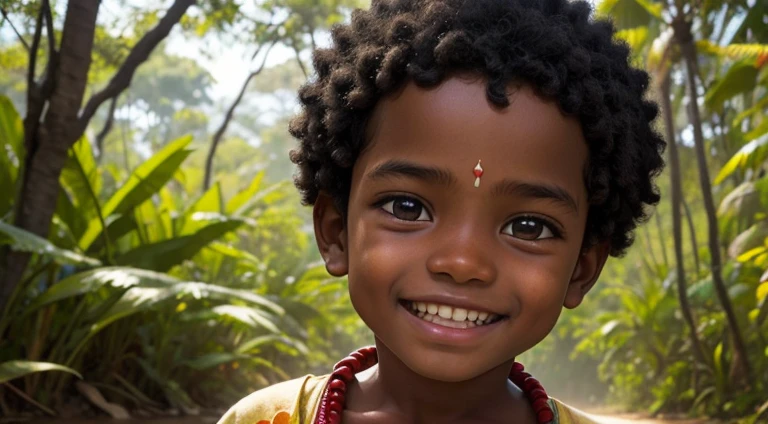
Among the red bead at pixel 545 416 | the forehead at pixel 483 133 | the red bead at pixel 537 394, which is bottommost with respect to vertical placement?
the red bead at pixel 545 416

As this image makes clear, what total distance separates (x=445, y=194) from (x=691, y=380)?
8811 millimetres

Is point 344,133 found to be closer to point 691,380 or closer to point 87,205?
point 87,205

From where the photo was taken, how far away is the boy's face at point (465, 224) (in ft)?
4.54

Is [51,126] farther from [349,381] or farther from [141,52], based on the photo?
[349,381]

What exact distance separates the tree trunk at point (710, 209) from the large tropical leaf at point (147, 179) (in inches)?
Result: 199

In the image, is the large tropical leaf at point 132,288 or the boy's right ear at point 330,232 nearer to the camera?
the boy's right ear at point 330,232

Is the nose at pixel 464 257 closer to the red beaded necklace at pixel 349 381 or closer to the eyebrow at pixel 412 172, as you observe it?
the eyebrow at pixel 412 172

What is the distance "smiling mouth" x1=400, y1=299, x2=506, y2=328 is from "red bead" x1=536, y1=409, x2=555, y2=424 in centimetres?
30

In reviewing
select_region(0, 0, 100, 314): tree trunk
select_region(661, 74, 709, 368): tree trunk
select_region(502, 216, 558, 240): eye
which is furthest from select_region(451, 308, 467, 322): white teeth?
select_region(661, 74, 709, 368): tree trunk

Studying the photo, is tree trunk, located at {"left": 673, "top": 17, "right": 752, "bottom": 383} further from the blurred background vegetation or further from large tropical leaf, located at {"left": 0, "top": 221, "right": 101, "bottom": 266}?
large tropical leaf, located at {"left": 0, "top": 221, "right": 101, "bottom": 266}

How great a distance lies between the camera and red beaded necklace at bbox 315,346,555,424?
1.61 m

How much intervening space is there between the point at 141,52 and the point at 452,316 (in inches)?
142

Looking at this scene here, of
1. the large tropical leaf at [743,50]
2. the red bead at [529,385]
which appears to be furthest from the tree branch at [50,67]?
the large tropical leaf at [743,50]

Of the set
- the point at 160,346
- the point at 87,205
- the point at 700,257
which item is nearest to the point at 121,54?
the point at 87,205
